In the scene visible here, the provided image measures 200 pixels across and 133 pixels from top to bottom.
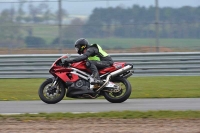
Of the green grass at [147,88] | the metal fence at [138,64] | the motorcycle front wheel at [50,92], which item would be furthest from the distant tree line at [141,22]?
the motorcycle front wheel at [50,92]

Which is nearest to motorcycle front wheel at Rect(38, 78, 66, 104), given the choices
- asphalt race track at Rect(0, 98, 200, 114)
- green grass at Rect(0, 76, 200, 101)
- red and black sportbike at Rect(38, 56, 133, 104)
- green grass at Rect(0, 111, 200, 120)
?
red and black sportbike at Rect(38, 56, 133, 104)

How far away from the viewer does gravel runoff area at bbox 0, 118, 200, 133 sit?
27.0 ft

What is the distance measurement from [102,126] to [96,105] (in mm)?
3370

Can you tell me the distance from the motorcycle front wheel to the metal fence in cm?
597

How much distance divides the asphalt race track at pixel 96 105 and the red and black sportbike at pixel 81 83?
0.19m

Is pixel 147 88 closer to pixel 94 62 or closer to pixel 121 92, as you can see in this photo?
pixel 121 92

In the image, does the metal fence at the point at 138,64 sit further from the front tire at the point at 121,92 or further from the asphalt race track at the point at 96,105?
the front tire at the point at 121,92

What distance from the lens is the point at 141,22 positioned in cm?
1867

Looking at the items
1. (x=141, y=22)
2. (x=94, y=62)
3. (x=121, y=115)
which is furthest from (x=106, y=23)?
(x=121, y=115)

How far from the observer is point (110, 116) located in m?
9.66

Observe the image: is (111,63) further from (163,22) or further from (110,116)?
(163,22)

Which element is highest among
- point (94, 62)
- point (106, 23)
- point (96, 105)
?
point (106, 23)

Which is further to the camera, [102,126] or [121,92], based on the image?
[121,92]

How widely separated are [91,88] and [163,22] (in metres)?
6.90
